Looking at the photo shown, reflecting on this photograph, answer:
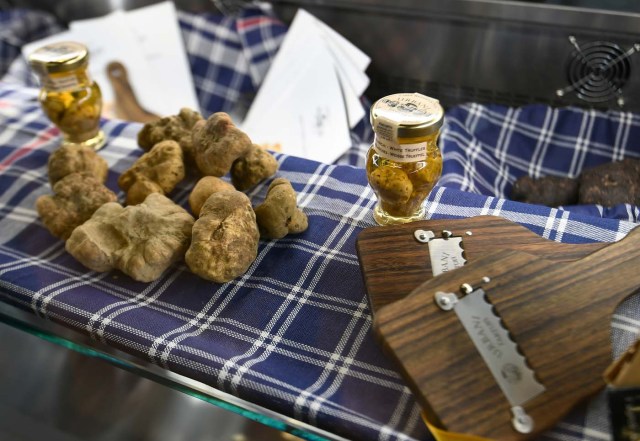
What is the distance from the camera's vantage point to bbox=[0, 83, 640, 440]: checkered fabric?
0.51 metres

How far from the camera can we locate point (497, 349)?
1.58 feet

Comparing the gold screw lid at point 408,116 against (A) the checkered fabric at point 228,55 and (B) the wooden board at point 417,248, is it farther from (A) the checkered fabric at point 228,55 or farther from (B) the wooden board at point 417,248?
(A) the checkered fabric at point 228,55

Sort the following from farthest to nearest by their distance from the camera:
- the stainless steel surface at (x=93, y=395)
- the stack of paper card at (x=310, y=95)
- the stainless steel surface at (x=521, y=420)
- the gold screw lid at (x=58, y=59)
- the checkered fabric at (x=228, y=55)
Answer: the checkered fabric at (x=228, y=55) → the stack of paper card at (x=310, y=95) → the gold screw lid at (x=58, y=59) → the stainless steel surface at (x=93, y=395) → the stainless steel surface at (x=521, y=420)

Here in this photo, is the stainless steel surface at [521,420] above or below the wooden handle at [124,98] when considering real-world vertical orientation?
above

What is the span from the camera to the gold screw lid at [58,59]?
0.81 meters

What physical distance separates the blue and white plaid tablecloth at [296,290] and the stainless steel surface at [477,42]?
11cm

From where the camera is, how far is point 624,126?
37.7 inches

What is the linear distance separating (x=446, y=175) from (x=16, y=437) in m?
0.65

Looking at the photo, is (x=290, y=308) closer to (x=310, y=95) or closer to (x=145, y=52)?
(x=310, y=95)

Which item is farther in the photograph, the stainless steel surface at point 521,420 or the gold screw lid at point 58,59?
the gold screw lid at point 58,59

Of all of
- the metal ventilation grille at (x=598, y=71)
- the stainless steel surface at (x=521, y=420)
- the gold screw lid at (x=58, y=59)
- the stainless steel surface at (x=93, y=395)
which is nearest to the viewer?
the stainless steel surface at (x=521, y=420)

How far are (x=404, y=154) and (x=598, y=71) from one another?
0.54 m

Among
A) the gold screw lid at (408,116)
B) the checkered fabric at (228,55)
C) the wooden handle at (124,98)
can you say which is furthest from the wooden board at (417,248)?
the wooden handle at (124,98)

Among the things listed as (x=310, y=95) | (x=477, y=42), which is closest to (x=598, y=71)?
(x=477, y=42)
